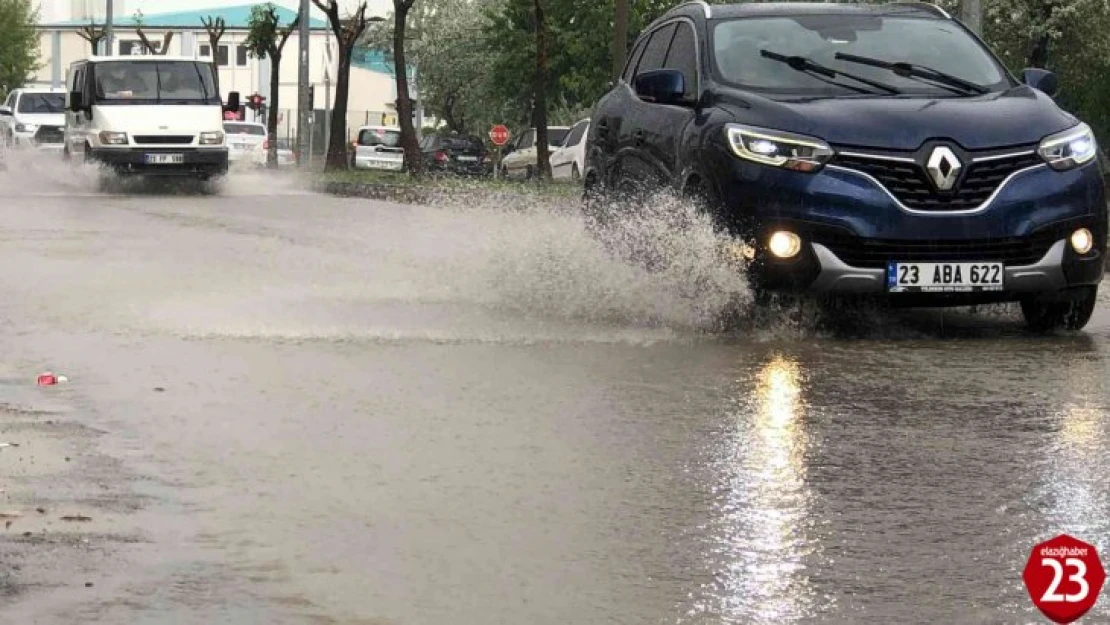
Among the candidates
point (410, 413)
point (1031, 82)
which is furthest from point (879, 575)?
point (1031, 82)

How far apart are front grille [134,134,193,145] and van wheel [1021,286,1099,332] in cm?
2180

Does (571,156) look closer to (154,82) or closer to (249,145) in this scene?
(154,82)

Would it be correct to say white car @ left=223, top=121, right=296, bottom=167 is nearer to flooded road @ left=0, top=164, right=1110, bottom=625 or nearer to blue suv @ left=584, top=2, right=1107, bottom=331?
flooded road @ left=0, top=164, right=1110, bottom=625

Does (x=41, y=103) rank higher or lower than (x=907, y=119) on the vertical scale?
lower

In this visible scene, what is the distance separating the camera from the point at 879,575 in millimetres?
5395

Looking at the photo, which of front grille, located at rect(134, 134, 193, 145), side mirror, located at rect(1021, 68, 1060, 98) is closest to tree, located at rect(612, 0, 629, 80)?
front grille, located at rect(134, 134, 193, 145)

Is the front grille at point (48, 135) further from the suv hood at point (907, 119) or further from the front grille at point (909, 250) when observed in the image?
the front grille at point (909, 250)

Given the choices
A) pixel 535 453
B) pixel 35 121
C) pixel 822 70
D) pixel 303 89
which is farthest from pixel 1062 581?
pixel 303 89

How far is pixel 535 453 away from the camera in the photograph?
730 cm

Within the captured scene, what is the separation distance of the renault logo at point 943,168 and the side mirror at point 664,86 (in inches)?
70.0

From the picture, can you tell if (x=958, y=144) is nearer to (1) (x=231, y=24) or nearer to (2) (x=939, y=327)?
(2) (x=939, y=327)

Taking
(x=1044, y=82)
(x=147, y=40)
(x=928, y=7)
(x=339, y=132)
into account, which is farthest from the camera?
(x=147, y=40)

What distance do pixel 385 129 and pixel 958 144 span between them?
179 feet

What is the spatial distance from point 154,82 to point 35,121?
1163 centimetres
